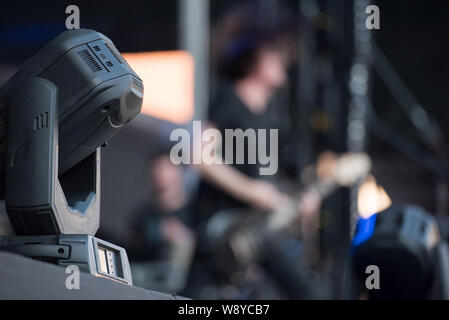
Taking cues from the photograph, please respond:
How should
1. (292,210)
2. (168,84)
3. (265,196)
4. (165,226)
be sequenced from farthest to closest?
(165,226) → (168,84) → (292,210) → (265,196)

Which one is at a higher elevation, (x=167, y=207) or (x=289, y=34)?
(x=289, y=34)

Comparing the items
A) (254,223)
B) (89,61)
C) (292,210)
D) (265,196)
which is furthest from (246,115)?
(89,61)

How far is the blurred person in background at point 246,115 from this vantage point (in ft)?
9.44

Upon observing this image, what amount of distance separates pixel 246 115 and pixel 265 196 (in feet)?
1.23

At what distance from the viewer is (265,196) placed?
10.1ft

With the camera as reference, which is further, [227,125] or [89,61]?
[227,125]

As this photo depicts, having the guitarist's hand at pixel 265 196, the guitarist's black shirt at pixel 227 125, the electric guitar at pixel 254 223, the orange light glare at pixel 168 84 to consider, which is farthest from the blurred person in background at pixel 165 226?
the guitarist's black shirt at pixel 227 125

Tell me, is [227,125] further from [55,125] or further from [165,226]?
[165,226]

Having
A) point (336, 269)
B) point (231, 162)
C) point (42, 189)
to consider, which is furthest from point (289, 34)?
point (42, 189)

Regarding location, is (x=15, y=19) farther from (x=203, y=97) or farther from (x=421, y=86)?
(x=421, y=86)

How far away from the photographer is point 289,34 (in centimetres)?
320

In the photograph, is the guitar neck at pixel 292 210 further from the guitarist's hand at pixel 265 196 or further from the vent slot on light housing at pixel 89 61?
the vent slot on light housing at pixel 89 61
